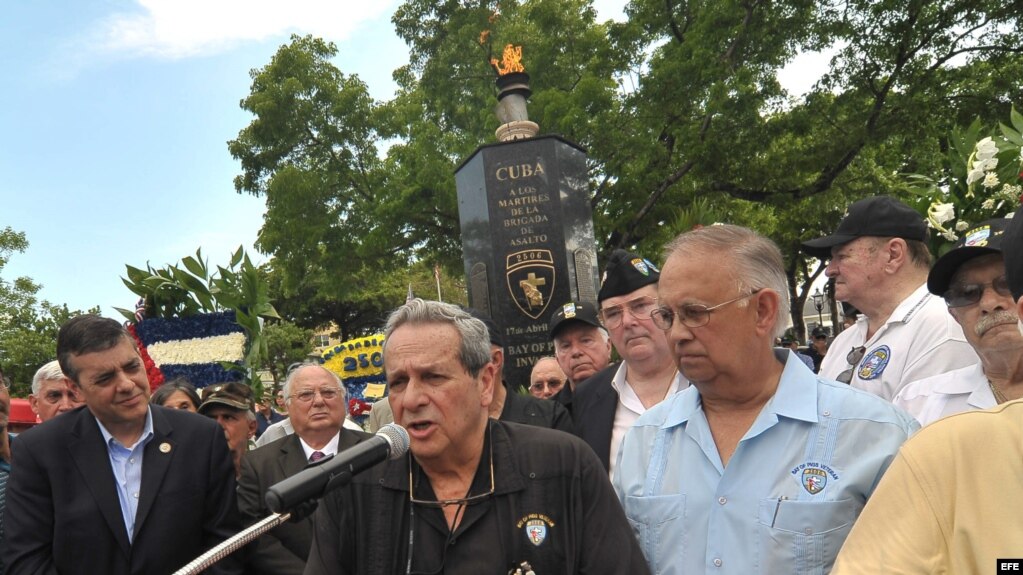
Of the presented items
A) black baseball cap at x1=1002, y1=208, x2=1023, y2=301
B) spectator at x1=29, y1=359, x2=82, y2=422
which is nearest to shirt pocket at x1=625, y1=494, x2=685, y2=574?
black baseball cap at x1=1002, y1=208, x2=1023, y2=301

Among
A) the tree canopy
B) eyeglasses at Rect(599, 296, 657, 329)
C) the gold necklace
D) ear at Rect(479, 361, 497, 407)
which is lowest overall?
the gold necklace

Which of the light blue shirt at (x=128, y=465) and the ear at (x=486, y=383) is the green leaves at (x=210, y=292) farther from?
the ear at (x=486, y=383)

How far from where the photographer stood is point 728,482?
219 cm

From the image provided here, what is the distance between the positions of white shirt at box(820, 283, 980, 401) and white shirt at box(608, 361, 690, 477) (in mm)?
713

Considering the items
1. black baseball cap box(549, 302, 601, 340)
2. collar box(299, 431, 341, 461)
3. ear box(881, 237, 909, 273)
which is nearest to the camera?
ear box(881, 237, 909, 273)

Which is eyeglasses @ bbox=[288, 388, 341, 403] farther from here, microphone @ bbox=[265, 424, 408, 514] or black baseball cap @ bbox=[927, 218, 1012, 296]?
black baseball cap @ bbox=[927, 218, 1012, 296]

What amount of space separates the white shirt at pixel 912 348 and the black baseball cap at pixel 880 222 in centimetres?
29

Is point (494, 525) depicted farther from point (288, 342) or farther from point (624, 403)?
point (288, 342)

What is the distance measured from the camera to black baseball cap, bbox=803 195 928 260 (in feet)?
12.4

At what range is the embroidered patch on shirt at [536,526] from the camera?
218 cm

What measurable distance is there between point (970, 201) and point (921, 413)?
1.52 m

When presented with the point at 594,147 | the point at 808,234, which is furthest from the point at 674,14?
the point at 808,234

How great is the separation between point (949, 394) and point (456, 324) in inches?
77.8

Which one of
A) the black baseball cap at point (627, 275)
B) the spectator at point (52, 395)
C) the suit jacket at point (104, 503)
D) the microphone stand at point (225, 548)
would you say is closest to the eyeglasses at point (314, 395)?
the suit jacket at point (104, 503)
